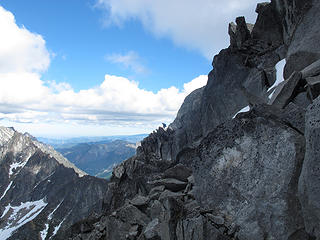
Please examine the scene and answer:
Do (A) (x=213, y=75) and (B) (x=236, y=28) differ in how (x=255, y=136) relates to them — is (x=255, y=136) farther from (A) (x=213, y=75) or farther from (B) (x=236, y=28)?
(A) (x=213, y=75)

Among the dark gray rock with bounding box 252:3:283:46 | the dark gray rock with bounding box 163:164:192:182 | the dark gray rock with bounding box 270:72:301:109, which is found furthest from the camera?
the dark gray rock with bounding box 252:3:283:46

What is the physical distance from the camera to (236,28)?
4522 centimetres

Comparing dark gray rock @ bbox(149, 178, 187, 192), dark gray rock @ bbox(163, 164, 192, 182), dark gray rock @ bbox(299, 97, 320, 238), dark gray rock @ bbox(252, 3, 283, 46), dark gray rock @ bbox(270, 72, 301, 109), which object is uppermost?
dark gray rock @ bbox(252, 3, 283, 46)

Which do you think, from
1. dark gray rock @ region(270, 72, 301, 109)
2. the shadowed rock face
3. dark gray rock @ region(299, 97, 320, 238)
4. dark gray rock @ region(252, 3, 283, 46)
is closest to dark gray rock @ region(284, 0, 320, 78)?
the shadowed rock face

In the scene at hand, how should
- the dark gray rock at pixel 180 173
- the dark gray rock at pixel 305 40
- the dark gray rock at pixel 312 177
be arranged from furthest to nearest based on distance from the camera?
the dark gray rock at pixel 180 173 → the dark gray rock at pixel 305 40 → the dark gray rock at pixel 312 177

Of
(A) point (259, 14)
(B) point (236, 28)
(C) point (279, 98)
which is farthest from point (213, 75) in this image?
(C) point (279, 98)

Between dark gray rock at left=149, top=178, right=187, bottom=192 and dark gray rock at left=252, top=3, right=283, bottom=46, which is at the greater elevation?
dark gray rock at left=252, top=3, right=283, bottom=46

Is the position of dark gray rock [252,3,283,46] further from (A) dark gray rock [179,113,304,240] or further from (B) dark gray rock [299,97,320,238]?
(B) dark gray rock [299,97,320,238]

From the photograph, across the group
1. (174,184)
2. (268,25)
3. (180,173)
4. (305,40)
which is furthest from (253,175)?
(268,25)

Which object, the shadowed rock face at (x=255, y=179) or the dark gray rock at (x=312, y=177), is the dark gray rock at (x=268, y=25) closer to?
the shadowed rock face at (x=255, y=179)

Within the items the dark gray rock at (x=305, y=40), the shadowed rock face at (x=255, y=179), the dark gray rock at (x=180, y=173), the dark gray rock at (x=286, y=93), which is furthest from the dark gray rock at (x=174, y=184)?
the dark gray rock at (x=305, y=40)

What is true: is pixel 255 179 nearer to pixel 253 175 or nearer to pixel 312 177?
pixel 253 175

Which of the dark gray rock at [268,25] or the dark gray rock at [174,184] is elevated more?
the dark gray rock at [268,25]

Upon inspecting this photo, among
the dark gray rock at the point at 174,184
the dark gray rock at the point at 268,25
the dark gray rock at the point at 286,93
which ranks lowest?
the dark gray rock at the point at 174,184
